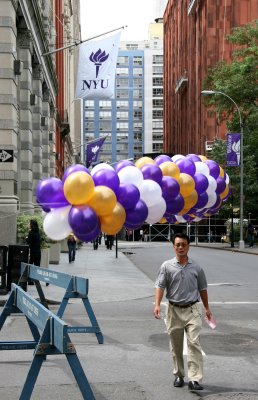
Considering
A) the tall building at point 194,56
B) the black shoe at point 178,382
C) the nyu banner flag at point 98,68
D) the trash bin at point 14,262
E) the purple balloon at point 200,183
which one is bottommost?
the black shoe at point 178,382

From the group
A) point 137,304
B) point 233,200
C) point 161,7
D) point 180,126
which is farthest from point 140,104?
point 137,304

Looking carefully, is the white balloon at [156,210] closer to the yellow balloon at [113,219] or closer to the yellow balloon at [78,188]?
the yellow balloon at [113,219]

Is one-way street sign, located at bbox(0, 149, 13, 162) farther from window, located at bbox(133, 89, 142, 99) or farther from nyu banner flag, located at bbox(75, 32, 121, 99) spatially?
window, located at bbox(133, 89, 142, 99)

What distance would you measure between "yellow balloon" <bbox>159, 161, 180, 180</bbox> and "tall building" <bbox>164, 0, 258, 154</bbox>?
4119 cm

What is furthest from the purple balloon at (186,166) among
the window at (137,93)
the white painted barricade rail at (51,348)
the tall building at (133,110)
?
the window at (137,93)

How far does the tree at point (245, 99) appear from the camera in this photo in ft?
149

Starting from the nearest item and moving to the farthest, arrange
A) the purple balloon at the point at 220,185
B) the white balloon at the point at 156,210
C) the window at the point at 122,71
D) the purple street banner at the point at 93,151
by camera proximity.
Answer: the white balloon at the point at 156,210 < the purple balloon at the point at 220,185 < the purple street banner at the point at 93,151 < the window at the point at 122,71

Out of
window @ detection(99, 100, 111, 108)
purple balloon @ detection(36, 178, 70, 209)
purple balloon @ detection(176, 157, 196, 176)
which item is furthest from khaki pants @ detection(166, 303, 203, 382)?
window @ detection(99, 100, 111, 108)

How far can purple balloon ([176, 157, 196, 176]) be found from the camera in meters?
11.1

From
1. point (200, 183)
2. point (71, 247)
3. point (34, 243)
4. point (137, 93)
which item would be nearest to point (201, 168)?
point (200, 183)

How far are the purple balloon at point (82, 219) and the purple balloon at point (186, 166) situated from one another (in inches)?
109

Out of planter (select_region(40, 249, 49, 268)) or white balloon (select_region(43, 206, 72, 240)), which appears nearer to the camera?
white balloon (select_region(43, 206, 72, 240))

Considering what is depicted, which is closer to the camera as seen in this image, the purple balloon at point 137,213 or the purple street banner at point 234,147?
the purple balloon at point 137,213

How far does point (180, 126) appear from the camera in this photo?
95562mm
